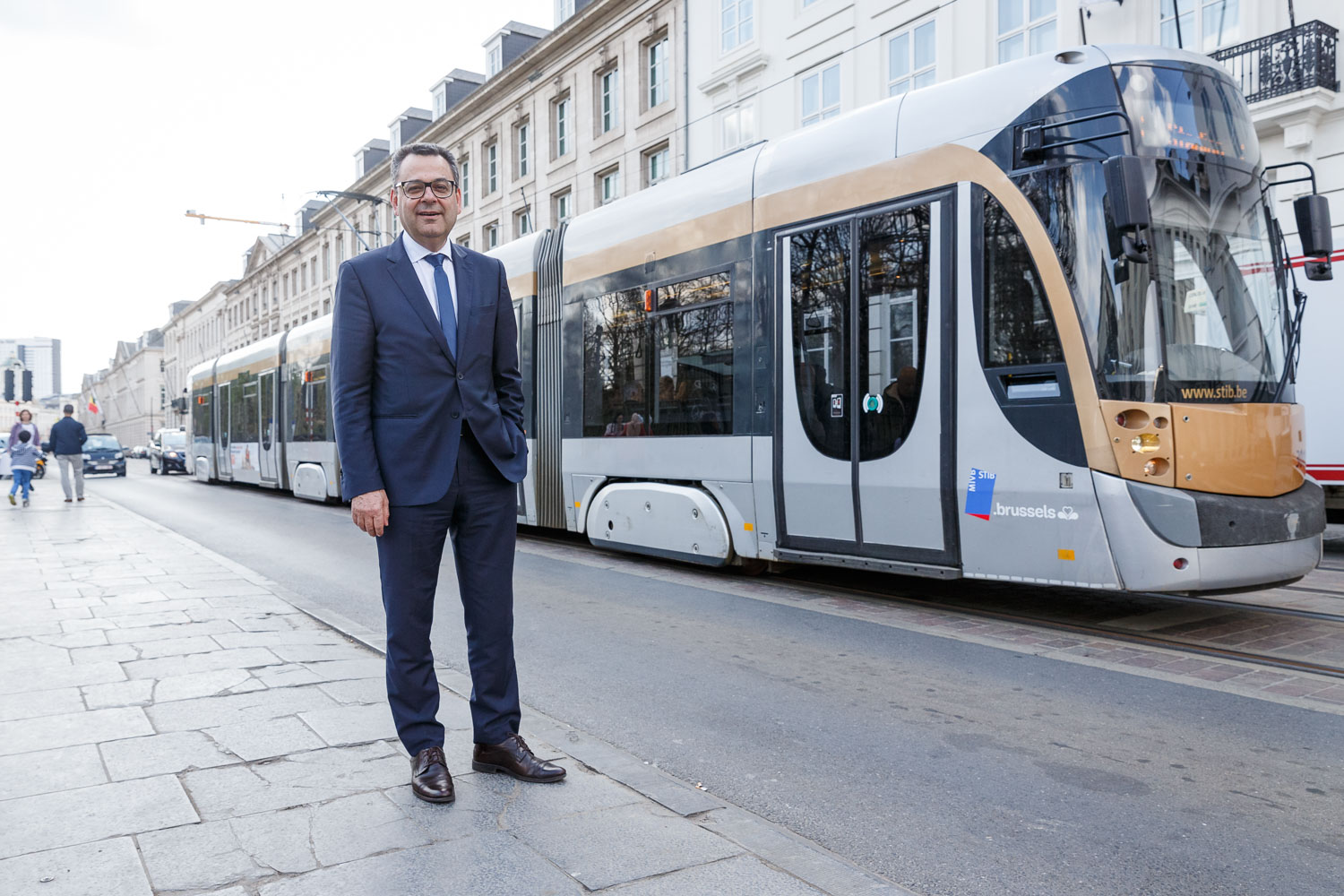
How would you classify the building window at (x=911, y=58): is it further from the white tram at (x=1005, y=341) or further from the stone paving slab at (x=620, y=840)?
the stone paving slab at (x=620, y=840)

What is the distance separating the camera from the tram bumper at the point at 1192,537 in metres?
5.48

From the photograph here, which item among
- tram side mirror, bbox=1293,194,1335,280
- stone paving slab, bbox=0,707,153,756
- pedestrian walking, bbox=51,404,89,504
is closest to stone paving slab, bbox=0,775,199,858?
stone paving slab, bbox=0,707,153,756

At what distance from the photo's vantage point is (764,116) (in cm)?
2273

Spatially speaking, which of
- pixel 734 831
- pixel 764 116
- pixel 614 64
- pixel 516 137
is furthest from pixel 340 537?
pixel 516 137

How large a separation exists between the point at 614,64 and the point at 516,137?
6662mm

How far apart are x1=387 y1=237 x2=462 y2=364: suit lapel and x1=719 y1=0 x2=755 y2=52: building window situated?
71.3 feet

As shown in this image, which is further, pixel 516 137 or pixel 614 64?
pixel 516 137

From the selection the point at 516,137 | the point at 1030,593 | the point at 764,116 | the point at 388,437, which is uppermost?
the point at 516,137

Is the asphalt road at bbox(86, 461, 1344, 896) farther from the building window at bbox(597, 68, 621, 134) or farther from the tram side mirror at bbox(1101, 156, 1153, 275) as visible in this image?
the building window at bbox(597, 68, 621, 134)

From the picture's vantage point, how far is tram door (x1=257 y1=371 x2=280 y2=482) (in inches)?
823

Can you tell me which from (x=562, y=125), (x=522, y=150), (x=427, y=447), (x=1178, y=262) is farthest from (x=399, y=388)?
(x=522, y=150)

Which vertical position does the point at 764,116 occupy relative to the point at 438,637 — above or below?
above

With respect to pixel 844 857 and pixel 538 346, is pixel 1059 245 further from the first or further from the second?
pixel 538 346

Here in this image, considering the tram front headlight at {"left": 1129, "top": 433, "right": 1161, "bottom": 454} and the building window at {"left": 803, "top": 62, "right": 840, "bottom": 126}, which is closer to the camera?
the tram front headlight at {"left": 1129, "top": 433, "right": 1161, "bottom": 454}
